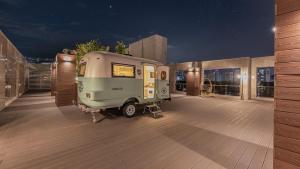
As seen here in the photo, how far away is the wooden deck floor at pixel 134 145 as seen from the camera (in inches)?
113

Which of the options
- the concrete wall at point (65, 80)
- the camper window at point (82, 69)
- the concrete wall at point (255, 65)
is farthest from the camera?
the concrete wall at point (255, 65)

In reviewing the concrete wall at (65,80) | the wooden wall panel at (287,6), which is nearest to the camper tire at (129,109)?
the concrete wall at (65,80)

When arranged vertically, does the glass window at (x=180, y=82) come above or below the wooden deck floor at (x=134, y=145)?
above

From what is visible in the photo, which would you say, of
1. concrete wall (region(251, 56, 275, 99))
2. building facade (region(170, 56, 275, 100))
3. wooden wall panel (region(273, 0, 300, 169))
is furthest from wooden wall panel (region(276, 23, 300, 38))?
concrete wall (region(251, 56, 275, 99))

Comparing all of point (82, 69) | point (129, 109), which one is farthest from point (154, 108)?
point (82, 69)

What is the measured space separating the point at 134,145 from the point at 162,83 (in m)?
4.81

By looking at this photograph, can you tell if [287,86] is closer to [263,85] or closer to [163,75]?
[163,75]

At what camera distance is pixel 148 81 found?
303 inches

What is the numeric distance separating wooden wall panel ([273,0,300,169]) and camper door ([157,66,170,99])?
5.96 meters

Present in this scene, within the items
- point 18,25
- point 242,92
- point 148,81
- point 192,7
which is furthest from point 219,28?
point 18,25

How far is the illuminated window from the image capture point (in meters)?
5.88

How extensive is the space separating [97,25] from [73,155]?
63327mm

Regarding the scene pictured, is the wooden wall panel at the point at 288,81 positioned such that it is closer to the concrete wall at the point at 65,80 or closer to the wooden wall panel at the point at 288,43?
the wooden wall panel at the point at 288,43

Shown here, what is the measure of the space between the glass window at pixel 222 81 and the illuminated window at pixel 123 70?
1170 centimetres
